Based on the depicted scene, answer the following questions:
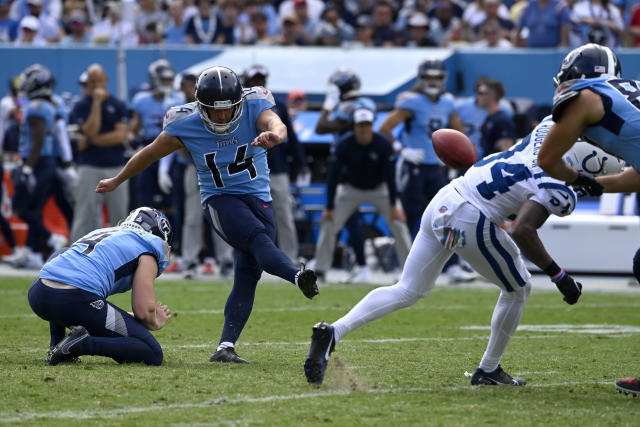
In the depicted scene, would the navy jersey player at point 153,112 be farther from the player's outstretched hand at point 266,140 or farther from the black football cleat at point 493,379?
the black football cleat at point 493,379

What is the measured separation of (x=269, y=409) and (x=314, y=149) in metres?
9.48

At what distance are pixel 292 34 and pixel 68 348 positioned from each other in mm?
11208

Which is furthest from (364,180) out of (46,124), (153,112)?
(46,124)

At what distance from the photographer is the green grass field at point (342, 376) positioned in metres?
4.64

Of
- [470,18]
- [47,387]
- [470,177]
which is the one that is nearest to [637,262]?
[470,177]

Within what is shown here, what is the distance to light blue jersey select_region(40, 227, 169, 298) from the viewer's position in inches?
231

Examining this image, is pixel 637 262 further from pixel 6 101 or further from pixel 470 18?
pixel 470 18

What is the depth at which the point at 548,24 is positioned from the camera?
14.9m

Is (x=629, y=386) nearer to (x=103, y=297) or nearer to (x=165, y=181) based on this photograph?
(x=103, y=297)

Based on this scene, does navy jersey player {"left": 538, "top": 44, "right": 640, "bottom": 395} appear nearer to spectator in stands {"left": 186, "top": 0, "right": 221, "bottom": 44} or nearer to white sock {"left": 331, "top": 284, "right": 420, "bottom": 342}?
white sock {"left": 331, "top": 284, "right": 420, "bottom": 342}

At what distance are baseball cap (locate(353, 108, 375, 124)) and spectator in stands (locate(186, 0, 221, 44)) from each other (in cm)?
636

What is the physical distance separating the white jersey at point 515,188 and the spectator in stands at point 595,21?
9.49m

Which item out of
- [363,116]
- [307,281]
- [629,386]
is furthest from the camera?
[363,116]

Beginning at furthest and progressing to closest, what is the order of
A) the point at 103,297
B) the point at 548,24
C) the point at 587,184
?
the point at 548,24 < the point at 103,297 < the point at 587,184
